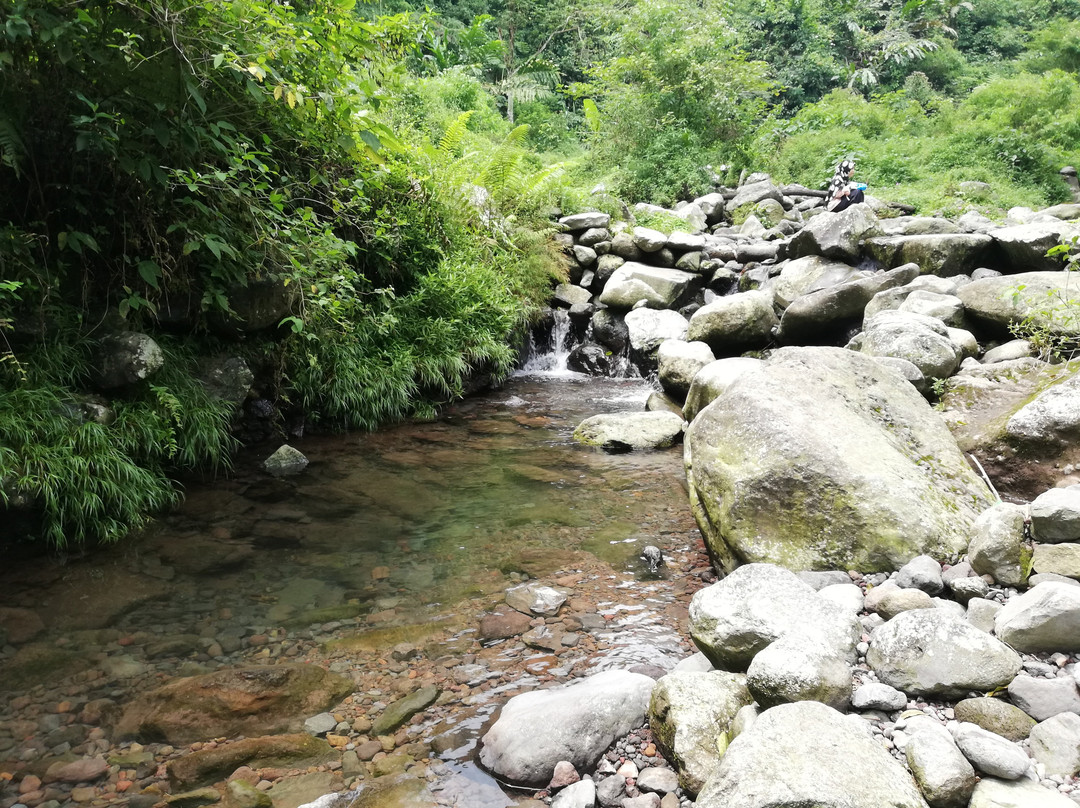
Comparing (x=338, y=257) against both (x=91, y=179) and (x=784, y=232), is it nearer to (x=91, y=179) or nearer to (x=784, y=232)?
(x=91, y=179)

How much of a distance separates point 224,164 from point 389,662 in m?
4.17

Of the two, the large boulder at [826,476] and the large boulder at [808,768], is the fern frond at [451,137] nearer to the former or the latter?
the large boulder at [826,476]

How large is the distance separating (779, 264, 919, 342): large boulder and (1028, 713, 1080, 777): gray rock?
662cm

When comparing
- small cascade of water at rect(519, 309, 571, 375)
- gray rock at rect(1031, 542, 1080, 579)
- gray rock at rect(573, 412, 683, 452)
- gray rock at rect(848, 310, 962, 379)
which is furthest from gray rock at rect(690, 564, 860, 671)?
small cascade of water at rect(519, 309, 571, 375)

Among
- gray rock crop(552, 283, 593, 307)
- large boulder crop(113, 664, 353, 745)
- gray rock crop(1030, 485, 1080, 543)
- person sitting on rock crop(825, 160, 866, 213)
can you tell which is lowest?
large boulder crop(113, 664, 353, 745)

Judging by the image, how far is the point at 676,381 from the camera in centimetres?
810

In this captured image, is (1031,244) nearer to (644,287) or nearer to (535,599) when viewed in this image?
(644,287)

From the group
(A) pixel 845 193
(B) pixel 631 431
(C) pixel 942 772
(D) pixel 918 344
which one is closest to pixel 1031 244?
→ (D) pixel 918 344

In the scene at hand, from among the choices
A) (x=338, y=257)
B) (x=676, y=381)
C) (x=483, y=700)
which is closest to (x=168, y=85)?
(x=338, y=257)

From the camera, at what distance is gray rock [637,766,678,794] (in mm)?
2330

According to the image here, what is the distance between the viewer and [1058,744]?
1.93 metres

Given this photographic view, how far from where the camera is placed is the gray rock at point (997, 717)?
2.08 m

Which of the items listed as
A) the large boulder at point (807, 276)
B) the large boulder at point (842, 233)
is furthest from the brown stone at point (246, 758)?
the large boulder at point (842, 233)

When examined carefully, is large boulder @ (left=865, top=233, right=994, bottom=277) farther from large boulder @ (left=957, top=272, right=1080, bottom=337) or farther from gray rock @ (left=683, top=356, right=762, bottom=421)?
gray rock @ (left=683, top=356, right=762, bottom=421)
